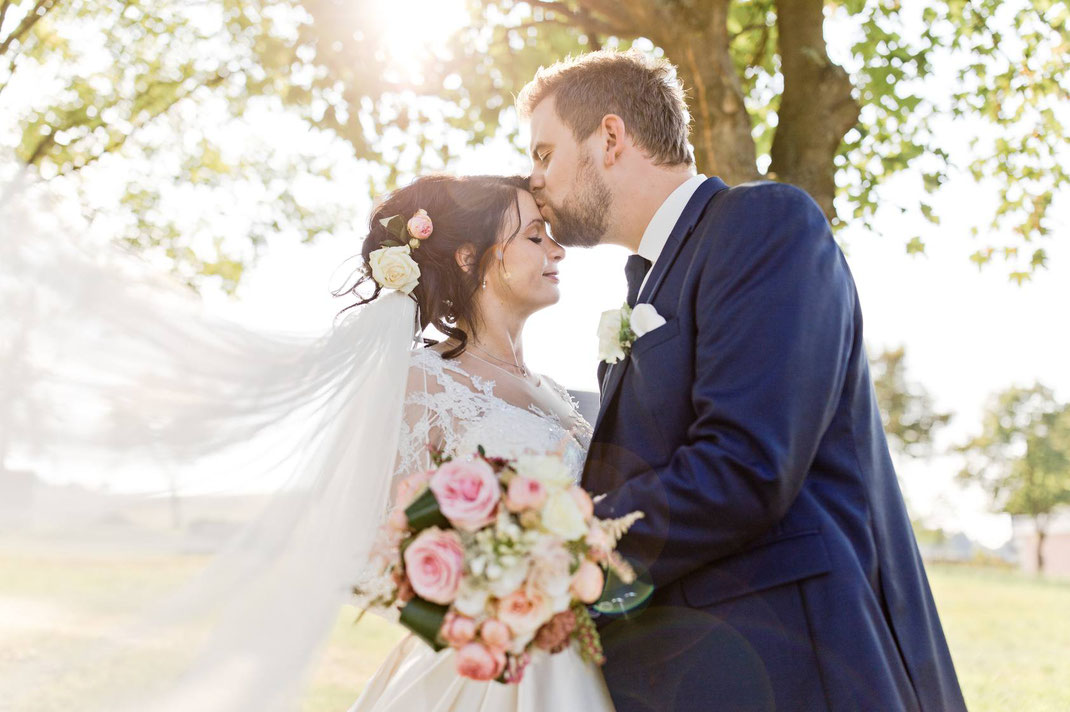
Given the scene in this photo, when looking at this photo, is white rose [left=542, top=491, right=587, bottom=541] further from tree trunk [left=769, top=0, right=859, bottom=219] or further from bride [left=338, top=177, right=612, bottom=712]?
tree trunk [left=769, top=0, right=859, bottom=219]

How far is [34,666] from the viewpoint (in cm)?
219

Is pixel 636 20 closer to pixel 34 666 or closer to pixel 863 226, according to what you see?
pixel 863 226

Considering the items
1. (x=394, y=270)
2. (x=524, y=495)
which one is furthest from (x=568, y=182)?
(x=524, y=495)

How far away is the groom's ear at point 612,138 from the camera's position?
362 centimetres

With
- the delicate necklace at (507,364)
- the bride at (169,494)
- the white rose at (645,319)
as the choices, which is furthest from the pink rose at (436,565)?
the delicate necklace at (507,364)

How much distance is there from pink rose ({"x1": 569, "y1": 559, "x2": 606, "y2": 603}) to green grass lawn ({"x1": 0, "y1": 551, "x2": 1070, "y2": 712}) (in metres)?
0.74

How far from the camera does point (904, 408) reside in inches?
2320

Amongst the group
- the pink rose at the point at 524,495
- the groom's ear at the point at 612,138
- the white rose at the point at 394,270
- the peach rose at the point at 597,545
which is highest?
the groom's ear at the point at 612,138

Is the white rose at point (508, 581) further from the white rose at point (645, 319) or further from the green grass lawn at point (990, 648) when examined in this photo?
the green grass lawn at point (990, 648)

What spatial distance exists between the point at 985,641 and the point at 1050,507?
47952mm

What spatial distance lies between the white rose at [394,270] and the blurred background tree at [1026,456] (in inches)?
Answer: 2331

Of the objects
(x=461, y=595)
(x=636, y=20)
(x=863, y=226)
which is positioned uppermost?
(x=636, y=20)

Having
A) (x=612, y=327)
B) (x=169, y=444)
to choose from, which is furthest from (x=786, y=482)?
(x=169, y=444)

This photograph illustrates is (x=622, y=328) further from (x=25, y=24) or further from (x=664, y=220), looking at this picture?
(x=25, y=24)
